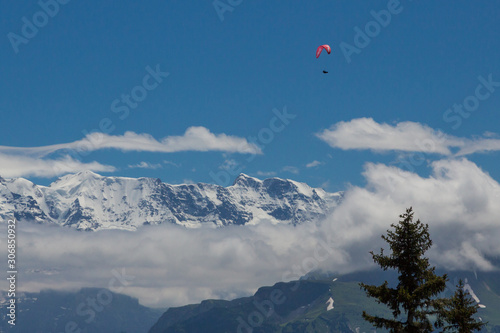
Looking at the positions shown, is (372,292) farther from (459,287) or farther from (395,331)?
(459,287)

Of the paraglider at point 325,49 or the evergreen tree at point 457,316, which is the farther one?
the paraglider at point 325,49

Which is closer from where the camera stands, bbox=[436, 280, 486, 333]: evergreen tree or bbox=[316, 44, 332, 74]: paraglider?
bbox=[436, 280, 486, 333]: evergreen tree

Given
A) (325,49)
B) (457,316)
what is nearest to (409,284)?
(457,316)

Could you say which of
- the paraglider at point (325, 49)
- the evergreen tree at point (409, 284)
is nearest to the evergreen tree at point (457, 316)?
the evergreen tree at point (409, 284)

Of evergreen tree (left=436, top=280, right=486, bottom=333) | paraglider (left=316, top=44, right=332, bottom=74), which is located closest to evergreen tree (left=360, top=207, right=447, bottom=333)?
evergreen tree (left=436, top=280, right=486, bottom=333)

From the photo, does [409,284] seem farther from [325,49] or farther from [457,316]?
[325,49]

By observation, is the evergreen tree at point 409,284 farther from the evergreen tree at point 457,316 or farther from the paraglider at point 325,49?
the paraglider at point 325,49

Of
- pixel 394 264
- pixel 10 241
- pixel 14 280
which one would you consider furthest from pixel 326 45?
pixel 394 264

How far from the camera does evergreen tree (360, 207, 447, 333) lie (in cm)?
4362

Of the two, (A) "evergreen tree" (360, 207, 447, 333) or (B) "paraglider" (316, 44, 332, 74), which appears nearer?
(A) "evergreen tree" (360, 207, 447, 333)

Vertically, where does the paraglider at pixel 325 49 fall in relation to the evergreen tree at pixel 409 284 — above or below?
above

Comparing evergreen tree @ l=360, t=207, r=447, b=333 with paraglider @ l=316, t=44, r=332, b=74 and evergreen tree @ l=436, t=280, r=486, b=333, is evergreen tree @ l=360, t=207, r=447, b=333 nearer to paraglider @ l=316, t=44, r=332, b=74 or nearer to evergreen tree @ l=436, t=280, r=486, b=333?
evergreen tree @ l=436, t=280, r=486, b=333

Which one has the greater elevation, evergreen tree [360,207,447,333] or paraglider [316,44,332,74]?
paraglider [316,44,332,74]

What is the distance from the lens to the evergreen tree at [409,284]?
143 ft
